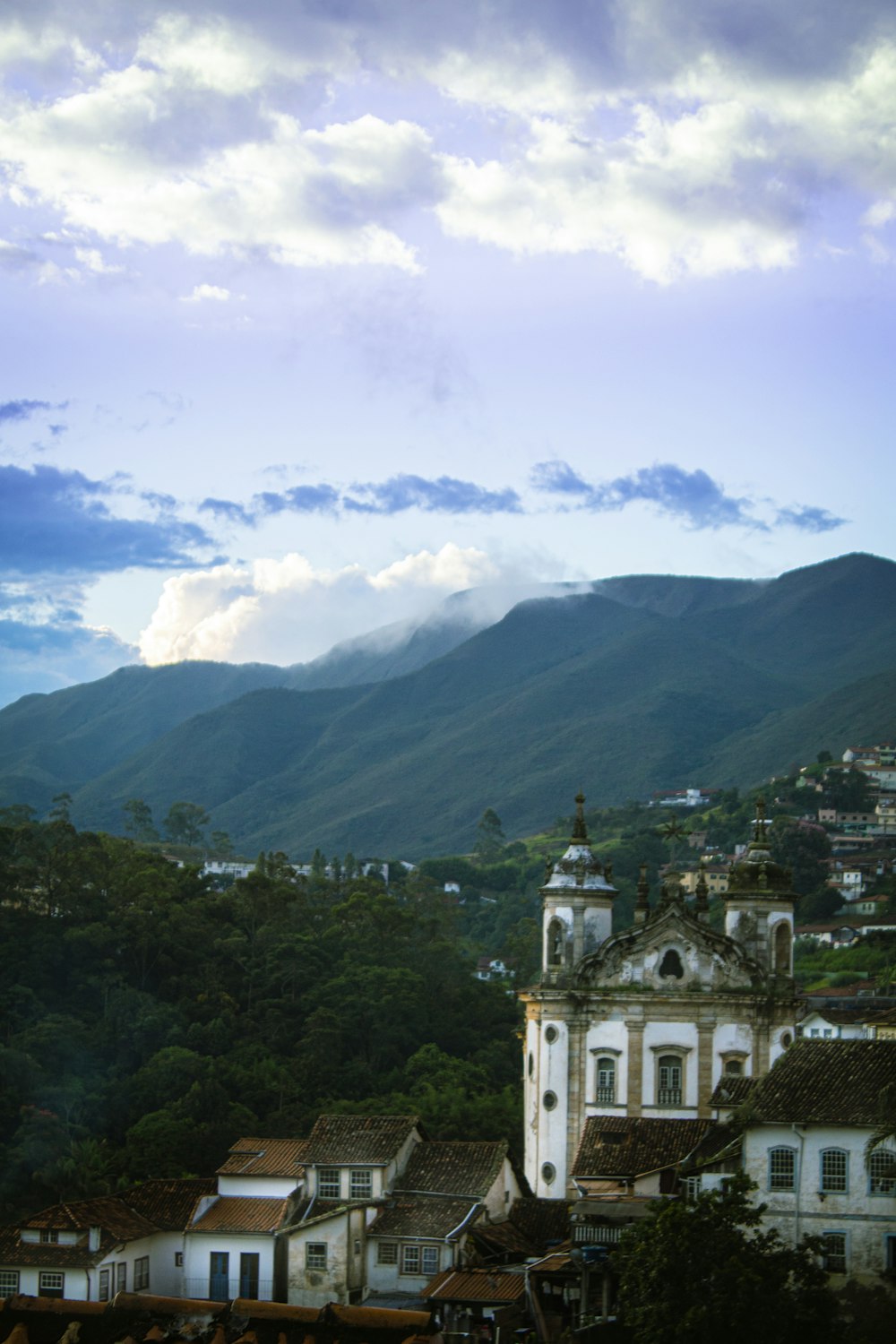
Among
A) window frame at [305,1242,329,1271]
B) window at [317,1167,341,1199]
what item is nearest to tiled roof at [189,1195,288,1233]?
window at [317,1167,341,1199]

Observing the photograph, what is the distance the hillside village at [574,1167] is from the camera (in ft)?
136

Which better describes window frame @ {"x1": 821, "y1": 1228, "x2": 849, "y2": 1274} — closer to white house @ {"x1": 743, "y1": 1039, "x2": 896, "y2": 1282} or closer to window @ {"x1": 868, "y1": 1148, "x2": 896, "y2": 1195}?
white house @ {"x1": 743, "y1": 1039, "x2": 896, "y2": 1282}

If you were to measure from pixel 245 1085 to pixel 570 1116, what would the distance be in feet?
89.3

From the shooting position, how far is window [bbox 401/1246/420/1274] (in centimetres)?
5069

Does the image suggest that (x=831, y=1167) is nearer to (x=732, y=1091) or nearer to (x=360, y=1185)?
(x=732, y=1091)

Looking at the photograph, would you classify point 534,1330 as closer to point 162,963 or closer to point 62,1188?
point 62,1188

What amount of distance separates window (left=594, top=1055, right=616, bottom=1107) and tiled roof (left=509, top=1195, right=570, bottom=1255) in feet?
23.8

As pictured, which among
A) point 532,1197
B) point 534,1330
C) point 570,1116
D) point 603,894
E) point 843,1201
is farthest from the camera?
point 603,894

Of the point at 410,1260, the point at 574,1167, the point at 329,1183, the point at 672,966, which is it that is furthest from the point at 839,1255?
the point at 672,966

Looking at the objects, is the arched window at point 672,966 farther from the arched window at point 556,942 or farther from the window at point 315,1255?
the window at point 315,1255

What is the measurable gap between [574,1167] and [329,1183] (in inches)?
277

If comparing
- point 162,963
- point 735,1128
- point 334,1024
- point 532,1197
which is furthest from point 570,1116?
point 162,963

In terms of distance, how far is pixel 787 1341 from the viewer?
3759cm

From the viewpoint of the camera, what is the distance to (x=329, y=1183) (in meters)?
53.4
